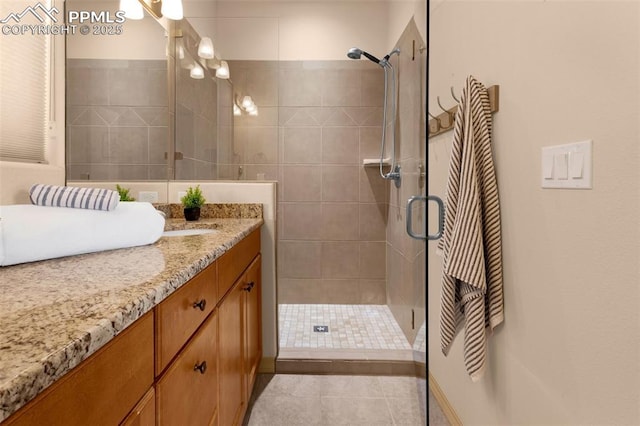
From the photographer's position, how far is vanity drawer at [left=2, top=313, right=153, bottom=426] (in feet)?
1.31

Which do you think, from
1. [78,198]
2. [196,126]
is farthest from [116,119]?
[78,198]

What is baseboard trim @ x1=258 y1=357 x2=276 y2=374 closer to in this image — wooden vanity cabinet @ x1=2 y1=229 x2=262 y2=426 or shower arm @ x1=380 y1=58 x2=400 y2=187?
wooden vanity cabinet @ x1=2 y1=229 x2=262 y2=426

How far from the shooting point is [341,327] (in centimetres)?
277

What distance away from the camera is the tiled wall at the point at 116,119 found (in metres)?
1.54

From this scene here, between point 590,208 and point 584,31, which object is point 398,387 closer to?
point 590,208

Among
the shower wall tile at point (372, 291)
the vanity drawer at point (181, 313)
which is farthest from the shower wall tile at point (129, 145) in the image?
the shower wall tile at point (372, 291)

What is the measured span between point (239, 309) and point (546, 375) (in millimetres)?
1132

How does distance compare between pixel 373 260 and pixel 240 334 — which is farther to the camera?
pixel 373 260

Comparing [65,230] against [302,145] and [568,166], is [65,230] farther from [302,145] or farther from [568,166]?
[302,145]

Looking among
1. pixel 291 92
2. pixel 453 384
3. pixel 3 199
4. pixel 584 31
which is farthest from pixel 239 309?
pixel 291 92

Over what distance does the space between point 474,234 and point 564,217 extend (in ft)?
0.99

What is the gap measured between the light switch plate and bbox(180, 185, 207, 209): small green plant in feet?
5.51

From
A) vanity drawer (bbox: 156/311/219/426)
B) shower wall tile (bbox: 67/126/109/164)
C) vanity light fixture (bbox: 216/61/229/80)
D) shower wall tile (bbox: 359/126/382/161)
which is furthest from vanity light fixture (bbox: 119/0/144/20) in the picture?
shower wall tile (bbox: 359/126/382/161)

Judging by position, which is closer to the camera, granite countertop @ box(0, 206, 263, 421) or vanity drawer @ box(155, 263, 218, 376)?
granite countertop @ box(0, 206, 263, 421)
